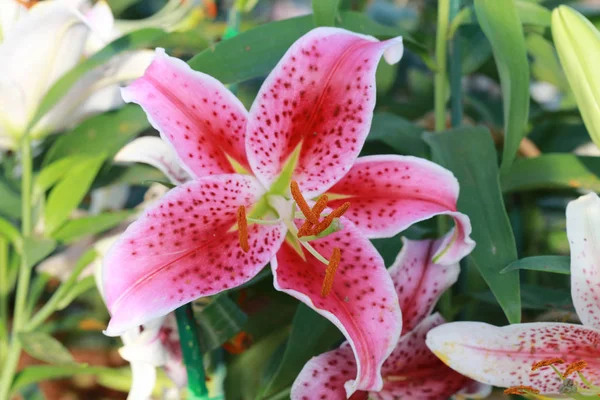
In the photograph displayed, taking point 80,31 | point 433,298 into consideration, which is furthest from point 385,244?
point 80,31

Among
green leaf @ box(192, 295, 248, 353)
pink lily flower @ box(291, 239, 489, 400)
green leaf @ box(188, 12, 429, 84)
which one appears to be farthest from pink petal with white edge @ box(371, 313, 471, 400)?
green leaf @ box(188, 12, 429, 84)

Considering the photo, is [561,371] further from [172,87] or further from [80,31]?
[80,31]

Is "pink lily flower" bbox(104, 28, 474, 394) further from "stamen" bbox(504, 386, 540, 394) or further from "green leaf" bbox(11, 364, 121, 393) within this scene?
"green leaf" bbox(11, 364, 121, 393)

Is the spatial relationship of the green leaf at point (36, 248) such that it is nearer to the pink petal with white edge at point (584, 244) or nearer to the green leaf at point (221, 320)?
the green leaf at point (221, 320)

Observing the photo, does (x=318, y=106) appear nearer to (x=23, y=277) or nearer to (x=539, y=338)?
(x=539, y=338)

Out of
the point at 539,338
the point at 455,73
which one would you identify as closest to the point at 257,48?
the point at 455,73

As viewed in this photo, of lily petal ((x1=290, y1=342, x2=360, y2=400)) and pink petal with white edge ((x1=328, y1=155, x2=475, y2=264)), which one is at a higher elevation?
pink petal with white edge ((x1=328, y1=155, x2=475, y2=264))
